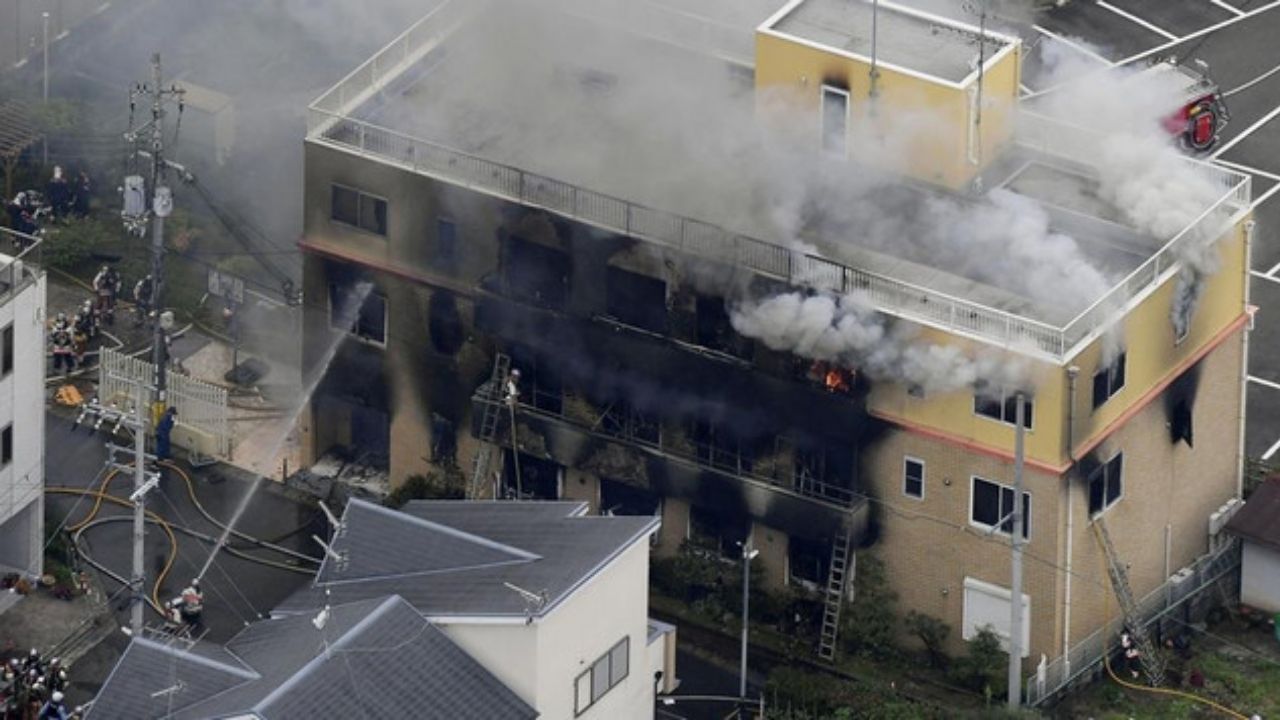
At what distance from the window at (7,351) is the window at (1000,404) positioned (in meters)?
22.2

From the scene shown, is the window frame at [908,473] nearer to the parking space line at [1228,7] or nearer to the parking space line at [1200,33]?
the parking space line at [1200,33]

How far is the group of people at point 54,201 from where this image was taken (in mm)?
114062

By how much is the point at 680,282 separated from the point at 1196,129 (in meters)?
22.3

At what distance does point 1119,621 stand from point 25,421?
26.0m

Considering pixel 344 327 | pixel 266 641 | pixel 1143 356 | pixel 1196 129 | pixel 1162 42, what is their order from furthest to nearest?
1. pixel 1162 42
2. pixel 1196 129
3. pixel 344 327
4. pixel 1143 356
5. pixel 266 641

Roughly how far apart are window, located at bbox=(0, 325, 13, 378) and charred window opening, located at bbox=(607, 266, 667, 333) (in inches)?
552

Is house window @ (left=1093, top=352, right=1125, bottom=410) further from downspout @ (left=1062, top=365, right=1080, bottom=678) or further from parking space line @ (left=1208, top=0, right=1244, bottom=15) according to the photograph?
parking space line @ (left=1208, top=0, right=1244, bottom=15)

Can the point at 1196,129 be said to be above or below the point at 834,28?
below

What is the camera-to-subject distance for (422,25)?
105875 millimetres

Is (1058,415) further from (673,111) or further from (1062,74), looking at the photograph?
(1062,74)

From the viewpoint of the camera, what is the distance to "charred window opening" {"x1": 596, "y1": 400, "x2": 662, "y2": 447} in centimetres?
9975

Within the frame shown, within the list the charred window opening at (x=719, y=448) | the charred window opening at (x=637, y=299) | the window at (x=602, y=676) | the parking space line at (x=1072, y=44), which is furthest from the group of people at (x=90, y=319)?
the parking space line at (x=1072, y=44)

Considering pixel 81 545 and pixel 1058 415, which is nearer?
pixel 1058 415

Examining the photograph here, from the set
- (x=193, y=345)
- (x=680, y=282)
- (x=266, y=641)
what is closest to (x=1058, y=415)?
(x=680, y=282)
